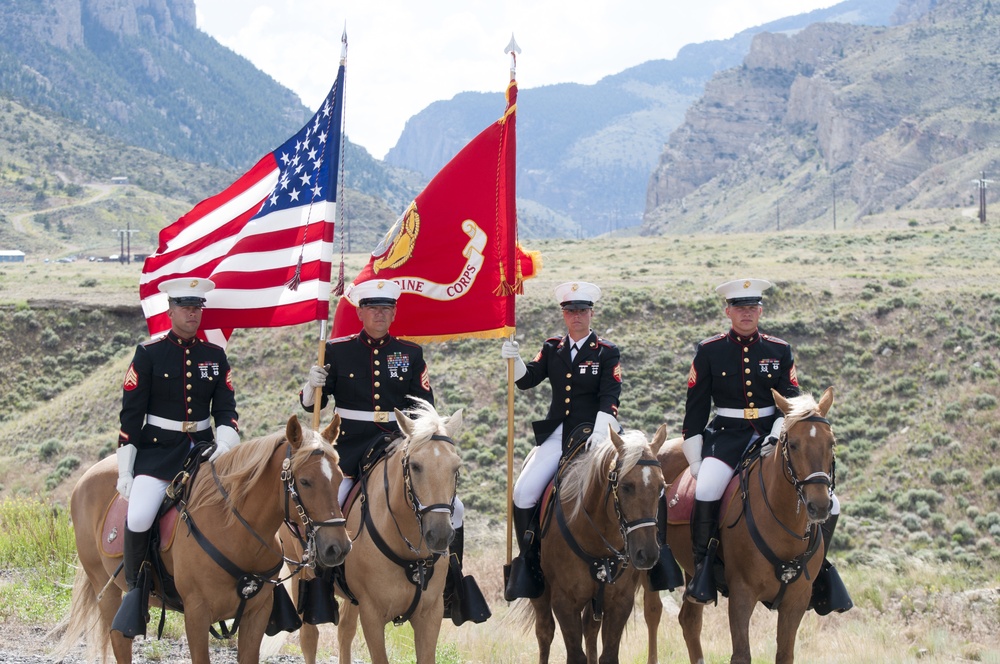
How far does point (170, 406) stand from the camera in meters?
8.41

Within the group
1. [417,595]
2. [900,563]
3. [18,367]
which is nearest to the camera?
[417,595]

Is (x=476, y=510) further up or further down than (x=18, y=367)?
further down

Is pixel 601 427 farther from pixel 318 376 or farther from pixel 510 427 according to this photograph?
pixel 318 376

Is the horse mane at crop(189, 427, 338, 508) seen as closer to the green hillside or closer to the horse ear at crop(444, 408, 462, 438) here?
the horse ear at crop(444, 408, 462, 438)

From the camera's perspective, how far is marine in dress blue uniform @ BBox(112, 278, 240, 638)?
8117 millimetres

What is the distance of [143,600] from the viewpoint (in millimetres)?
8031

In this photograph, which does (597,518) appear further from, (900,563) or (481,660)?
(900,563)

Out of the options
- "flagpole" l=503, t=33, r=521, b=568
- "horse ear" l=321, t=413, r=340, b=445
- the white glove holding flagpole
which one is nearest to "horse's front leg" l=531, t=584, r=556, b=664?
"flagpole" l=503, t=33, r=521, b=568

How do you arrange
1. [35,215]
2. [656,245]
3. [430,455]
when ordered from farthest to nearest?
[35,215]
[656,245]
[430,455]

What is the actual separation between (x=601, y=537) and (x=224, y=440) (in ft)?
10.2

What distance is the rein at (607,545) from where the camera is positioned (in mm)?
7719

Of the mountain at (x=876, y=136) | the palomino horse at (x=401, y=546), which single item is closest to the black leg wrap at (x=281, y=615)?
the palomino horse at (x=401, y=546)

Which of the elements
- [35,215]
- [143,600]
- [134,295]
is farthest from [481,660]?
[35,215]

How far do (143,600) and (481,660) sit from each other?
3.77m
